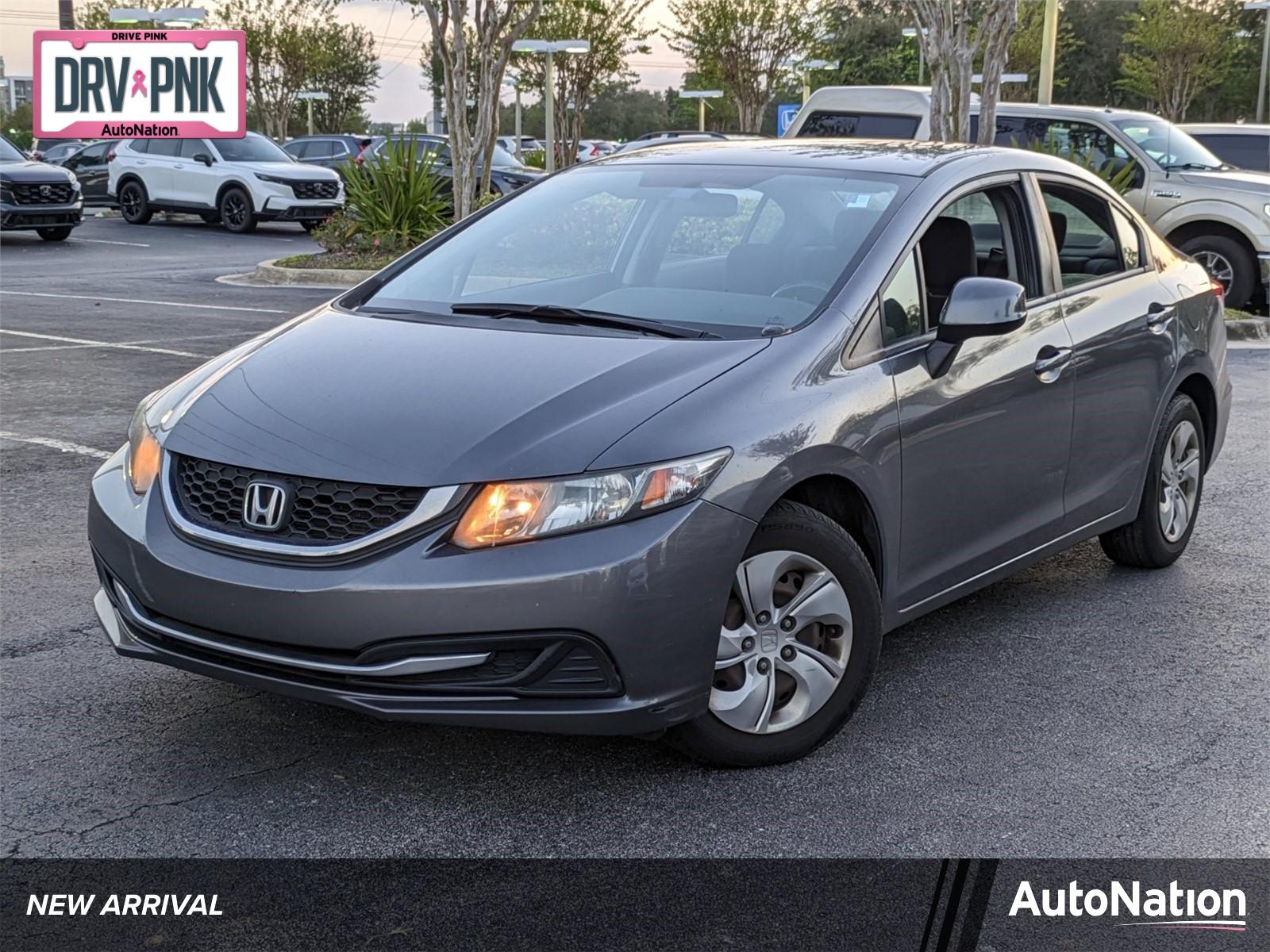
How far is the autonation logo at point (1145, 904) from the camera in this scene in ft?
10.8

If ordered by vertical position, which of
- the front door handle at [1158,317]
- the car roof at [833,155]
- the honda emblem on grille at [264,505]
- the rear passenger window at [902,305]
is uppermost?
the car roof at [833,155]

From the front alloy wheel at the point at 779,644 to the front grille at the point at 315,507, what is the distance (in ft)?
2.86

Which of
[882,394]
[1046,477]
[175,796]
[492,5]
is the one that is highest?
[492,5]

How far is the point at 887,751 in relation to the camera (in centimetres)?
421

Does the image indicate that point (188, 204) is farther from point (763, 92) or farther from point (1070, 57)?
point (1070, 57)

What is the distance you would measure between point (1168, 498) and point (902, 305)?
2.02 m

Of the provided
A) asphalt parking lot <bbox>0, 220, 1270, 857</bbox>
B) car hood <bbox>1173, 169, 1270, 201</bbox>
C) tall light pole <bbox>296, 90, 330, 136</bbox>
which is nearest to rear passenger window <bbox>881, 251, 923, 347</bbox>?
asphalt parking lot <bbox>0, 220, 1270, 857</bbox>

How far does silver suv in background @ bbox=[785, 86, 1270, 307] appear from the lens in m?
14.6

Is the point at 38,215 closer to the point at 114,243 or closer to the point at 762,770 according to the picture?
the point at 114,243

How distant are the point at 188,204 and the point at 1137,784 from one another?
79.6 ft

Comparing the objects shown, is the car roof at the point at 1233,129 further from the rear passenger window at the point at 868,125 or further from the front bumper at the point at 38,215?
the front bumper at the point at 38,215

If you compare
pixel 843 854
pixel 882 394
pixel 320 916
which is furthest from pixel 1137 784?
pixel 320 916

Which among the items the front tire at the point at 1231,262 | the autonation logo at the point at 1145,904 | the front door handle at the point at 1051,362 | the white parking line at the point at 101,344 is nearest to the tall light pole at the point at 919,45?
the front tire at the point at 1231,262

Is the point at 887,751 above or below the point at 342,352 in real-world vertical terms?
below
